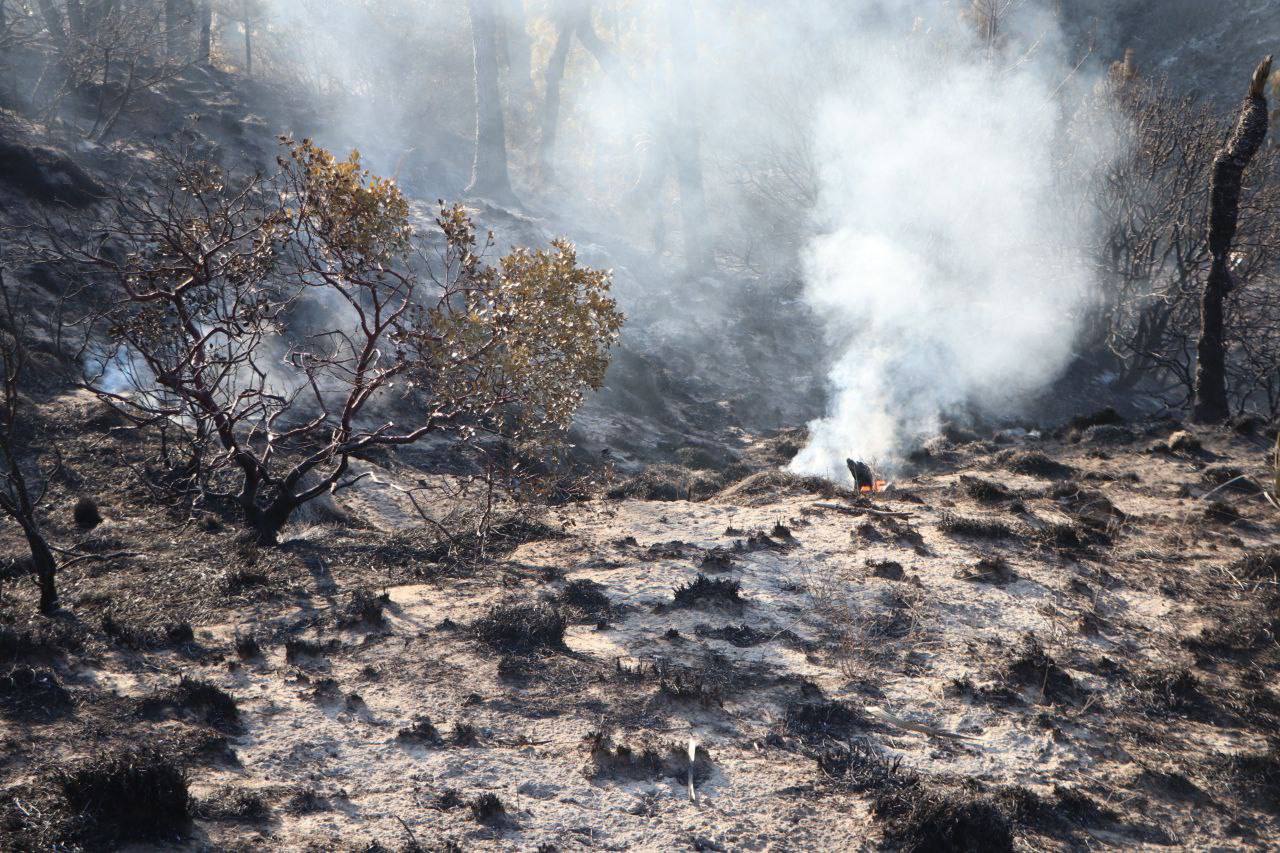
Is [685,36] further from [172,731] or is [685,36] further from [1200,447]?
[172,731]

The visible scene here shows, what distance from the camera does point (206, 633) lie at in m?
6.43

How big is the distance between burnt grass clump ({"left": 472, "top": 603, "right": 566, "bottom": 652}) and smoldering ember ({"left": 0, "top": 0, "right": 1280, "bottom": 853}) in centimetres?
4

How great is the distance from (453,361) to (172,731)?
4.29m

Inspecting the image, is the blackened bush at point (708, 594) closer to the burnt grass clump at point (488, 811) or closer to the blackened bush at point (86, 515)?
the burnt grass clump at point (488, 811)

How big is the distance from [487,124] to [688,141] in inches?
246

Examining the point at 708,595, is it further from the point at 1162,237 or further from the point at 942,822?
the point at 1162,237

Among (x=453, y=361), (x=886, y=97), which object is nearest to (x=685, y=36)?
(x=886, y=97)

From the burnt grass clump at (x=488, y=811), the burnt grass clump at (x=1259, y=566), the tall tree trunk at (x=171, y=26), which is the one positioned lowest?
the burnt grass clump at (x=488, y=811)

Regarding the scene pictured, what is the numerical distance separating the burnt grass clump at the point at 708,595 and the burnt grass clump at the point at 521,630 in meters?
1.17

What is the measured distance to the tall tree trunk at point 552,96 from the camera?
27969 millimetres

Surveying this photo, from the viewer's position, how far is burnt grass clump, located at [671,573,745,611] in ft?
23.9

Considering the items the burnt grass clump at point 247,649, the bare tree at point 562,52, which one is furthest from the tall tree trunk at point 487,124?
the burnt grass clump at point 247,649

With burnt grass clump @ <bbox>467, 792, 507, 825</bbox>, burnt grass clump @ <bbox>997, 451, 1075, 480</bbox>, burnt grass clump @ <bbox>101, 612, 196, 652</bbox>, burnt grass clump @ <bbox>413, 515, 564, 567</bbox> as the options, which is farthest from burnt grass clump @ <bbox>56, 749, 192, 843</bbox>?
burnt grass clump @ <bbox>997, 451, 1075, 480</bbox>

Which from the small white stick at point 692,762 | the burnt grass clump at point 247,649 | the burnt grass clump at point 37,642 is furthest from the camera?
the burnt grass clump at point 247,649
